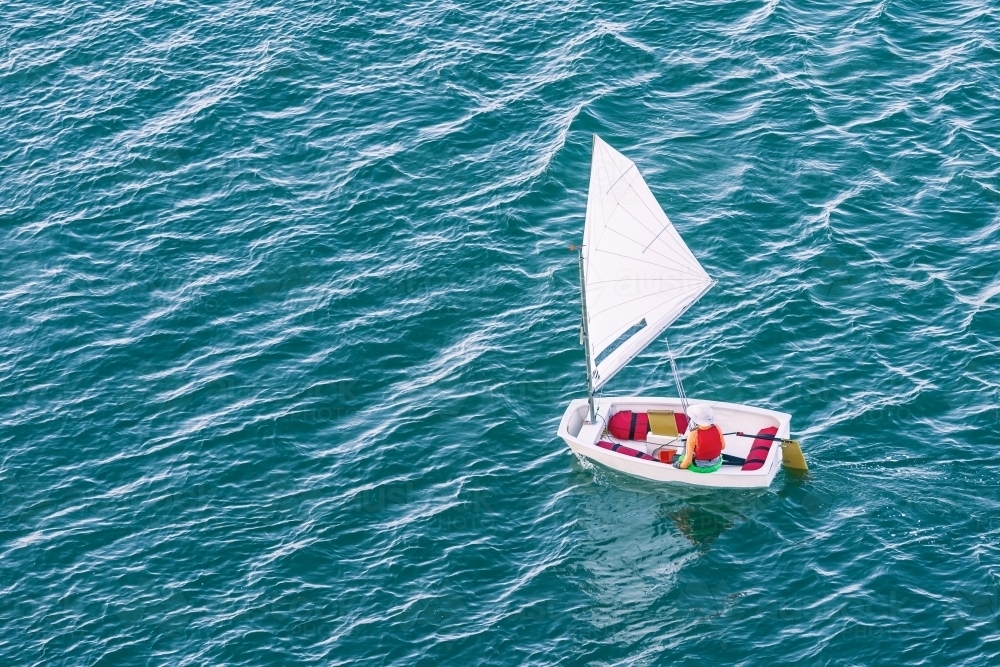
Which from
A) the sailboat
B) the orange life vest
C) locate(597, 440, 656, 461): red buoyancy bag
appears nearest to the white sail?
the sailboat

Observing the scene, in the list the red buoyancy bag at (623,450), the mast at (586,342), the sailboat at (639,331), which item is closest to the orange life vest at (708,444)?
the sailboat at (639,331)

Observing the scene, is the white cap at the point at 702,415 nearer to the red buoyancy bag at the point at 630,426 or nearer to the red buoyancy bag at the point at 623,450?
the red buoyancy bag at the point at 623,450

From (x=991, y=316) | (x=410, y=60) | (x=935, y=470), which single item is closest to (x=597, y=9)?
(x=410, y=60)

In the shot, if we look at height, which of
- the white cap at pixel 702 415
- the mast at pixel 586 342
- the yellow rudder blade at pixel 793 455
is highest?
the mast at pixel 586 342

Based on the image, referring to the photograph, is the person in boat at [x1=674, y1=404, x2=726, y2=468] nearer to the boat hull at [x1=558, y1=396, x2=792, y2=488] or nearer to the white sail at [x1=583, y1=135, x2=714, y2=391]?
the boat hull at [x1=558, y1=396, x2=792, y2=488]

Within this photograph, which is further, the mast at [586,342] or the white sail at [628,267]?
the mast at [586,342]

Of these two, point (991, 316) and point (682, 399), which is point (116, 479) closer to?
point (682, 399)
